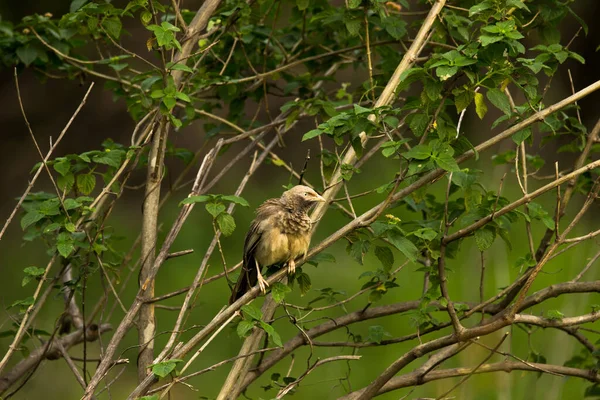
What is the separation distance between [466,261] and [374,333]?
249 centimetres

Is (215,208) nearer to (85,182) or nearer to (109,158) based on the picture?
(109,158)

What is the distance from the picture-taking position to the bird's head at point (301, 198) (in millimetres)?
3791

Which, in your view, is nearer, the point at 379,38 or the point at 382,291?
the point at 382,291

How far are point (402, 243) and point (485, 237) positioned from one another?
36 centimetres

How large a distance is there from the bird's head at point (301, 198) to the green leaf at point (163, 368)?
3.52 ft

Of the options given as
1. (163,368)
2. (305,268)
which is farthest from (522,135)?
(305,268)

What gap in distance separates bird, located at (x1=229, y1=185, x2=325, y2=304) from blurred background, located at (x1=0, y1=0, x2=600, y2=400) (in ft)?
1.38

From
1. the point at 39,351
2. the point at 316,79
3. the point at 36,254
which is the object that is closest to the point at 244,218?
the point at 36,254

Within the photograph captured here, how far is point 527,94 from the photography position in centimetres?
326

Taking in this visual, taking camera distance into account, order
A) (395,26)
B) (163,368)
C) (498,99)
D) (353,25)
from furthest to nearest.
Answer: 1. (395,26)
2. (353,25)
3. (498,99)
4. (163,368)

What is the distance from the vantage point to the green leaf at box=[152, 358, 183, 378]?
2.91 meters

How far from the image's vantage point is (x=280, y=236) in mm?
→ 3824

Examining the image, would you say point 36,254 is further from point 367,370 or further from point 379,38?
point 379,38

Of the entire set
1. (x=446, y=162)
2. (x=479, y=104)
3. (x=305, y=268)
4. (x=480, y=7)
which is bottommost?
(x=305, y=268)
